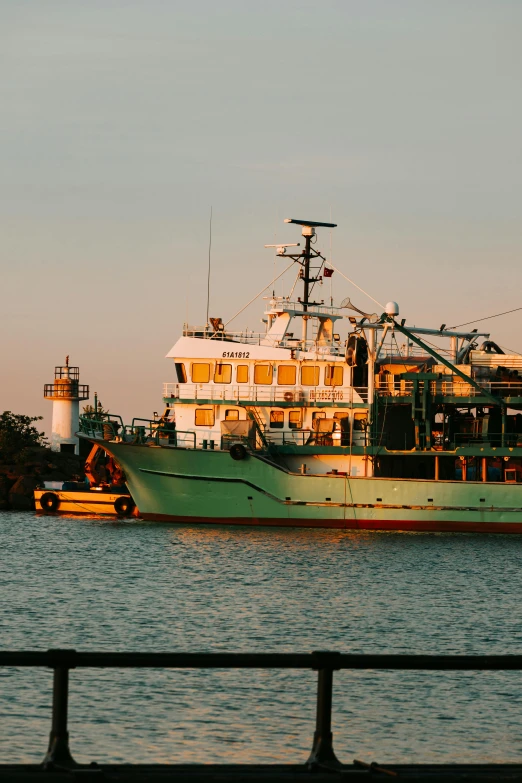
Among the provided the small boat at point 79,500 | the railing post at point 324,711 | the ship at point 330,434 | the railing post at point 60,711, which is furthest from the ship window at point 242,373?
the railing post at point 60,711

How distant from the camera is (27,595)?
97.7 ft

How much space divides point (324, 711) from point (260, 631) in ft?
53.1

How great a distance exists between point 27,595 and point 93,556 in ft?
33.7

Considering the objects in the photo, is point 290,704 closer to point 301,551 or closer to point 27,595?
point 27,595

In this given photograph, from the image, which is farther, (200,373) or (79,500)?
(79,500)

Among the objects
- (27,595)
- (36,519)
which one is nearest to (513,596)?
(27,595)

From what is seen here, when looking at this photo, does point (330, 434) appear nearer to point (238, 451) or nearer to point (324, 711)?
point (238, 451)

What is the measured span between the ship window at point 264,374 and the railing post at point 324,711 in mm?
40228

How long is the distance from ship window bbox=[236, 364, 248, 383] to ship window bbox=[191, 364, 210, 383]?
128 cm

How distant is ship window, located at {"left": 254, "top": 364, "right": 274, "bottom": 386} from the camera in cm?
4816

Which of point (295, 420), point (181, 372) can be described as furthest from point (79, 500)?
point (295, 420)

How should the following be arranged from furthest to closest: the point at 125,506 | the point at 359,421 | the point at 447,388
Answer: the point at 125,506
the point at 359,421
the point at 447,388

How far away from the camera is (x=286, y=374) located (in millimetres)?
48062

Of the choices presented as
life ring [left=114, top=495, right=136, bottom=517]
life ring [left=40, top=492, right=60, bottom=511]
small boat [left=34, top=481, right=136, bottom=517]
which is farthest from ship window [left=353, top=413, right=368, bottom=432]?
life ring [left=40, top=492, right=60, bottom=511]
